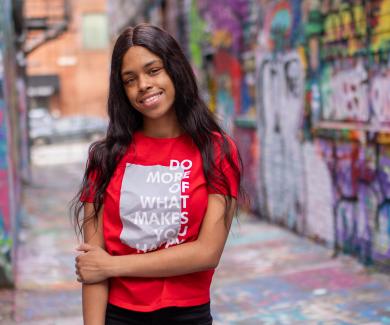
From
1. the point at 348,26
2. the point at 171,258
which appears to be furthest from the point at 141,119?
the point at 348,26

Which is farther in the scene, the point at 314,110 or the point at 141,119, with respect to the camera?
the point at 314,110

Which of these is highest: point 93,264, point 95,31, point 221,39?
point 95,31

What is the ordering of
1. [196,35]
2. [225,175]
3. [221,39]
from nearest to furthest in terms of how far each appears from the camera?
1. [225,175]
2. [221,39]
3. [196,35]

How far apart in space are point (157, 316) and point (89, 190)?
1.50 feet

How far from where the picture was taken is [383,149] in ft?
19.5

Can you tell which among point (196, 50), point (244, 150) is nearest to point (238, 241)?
point (244, 150)

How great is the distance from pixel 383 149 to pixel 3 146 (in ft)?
11.3

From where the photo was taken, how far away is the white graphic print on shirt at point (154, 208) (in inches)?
81.7

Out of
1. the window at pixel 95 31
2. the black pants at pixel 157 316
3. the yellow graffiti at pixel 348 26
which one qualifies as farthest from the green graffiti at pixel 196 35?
the window at pixel 95 31

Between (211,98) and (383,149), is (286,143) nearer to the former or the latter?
(383,149)

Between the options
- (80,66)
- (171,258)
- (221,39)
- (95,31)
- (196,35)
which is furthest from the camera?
(95,31)

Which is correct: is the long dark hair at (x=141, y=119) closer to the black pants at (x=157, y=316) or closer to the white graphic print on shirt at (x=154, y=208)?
the white graphic print on shirt at (x=154, y=208)

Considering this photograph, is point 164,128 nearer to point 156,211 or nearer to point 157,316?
point 156,211

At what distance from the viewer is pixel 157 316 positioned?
212cm
